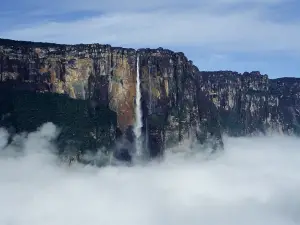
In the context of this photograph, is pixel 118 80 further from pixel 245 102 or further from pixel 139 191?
pixel 245 102

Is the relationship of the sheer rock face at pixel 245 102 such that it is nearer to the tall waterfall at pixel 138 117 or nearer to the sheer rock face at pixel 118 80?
the sheer rock face at pixel 118 80

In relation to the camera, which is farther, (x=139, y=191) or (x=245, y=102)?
(x=245, y=102)

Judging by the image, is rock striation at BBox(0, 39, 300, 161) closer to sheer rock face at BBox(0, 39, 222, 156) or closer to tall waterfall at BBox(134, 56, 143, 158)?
sheer rock face at BBox(0, 39, 222, 156)

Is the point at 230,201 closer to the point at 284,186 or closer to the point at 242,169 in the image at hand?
the point at 284,186

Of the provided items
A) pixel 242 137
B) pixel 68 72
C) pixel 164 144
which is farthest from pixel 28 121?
pixel 242 137

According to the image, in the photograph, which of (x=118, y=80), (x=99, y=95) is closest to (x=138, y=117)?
(x=118, y=80)

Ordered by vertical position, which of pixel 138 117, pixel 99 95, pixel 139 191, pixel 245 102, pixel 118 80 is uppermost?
pixel 118 80

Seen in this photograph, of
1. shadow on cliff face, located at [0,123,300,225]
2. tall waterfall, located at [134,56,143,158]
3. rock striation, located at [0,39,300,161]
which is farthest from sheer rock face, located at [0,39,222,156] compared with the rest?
shadow on cliff face, located at [0,123,300,225]
